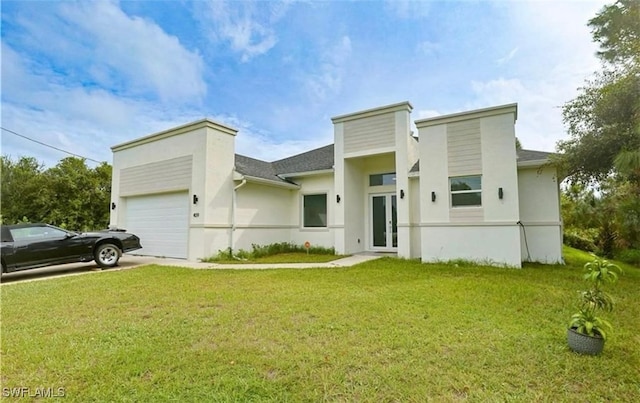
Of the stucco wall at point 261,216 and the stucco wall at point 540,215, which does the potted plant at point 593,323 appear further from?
the stucco wall at point 261,216

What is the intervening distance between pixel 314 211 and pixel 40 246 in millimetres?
8714

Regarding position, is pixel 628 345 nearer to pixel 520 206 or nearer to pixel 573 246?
pixel 520 206

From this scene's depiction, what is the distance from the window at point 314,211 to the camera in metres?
12.5

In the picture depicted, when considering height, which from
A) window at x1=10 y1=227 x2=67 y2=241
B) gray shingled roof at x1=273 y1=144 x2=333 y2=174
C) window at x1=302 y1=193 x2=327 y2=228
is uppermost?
gray shingled roof at x1=273 y1=144 x2=333 y2=174

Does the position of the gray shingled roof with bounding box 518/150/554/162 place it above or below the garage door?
above

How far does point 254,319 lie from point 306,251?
8.33 m

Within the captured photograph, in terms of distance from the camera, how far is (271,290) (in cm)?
570

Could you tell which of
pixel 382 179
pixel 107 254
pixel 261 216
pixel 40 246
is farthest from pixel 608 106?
pixel 40 246

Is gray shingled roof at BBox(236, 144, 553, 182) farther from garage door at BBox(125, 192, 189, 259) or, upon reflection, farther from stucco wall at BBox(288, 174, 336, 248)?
garage door at BBox(125, 192, 189, 259)

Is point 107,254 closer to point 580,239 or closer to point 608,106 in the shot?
point 608,106

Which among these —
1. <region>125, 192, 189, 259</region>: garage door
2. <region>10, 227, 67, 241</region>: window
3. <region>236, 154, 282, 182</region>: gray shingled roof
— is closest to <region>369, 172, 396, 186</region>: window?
<region>236, 154, 282, 182</region>: gray shingled roof

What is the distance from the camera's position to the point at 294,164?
14562 mm

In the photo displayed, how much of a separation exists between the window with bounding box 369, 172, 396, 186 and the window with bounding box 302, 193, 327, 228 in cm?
209

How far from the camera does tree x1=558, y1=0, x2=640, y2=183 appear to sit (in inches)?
266
